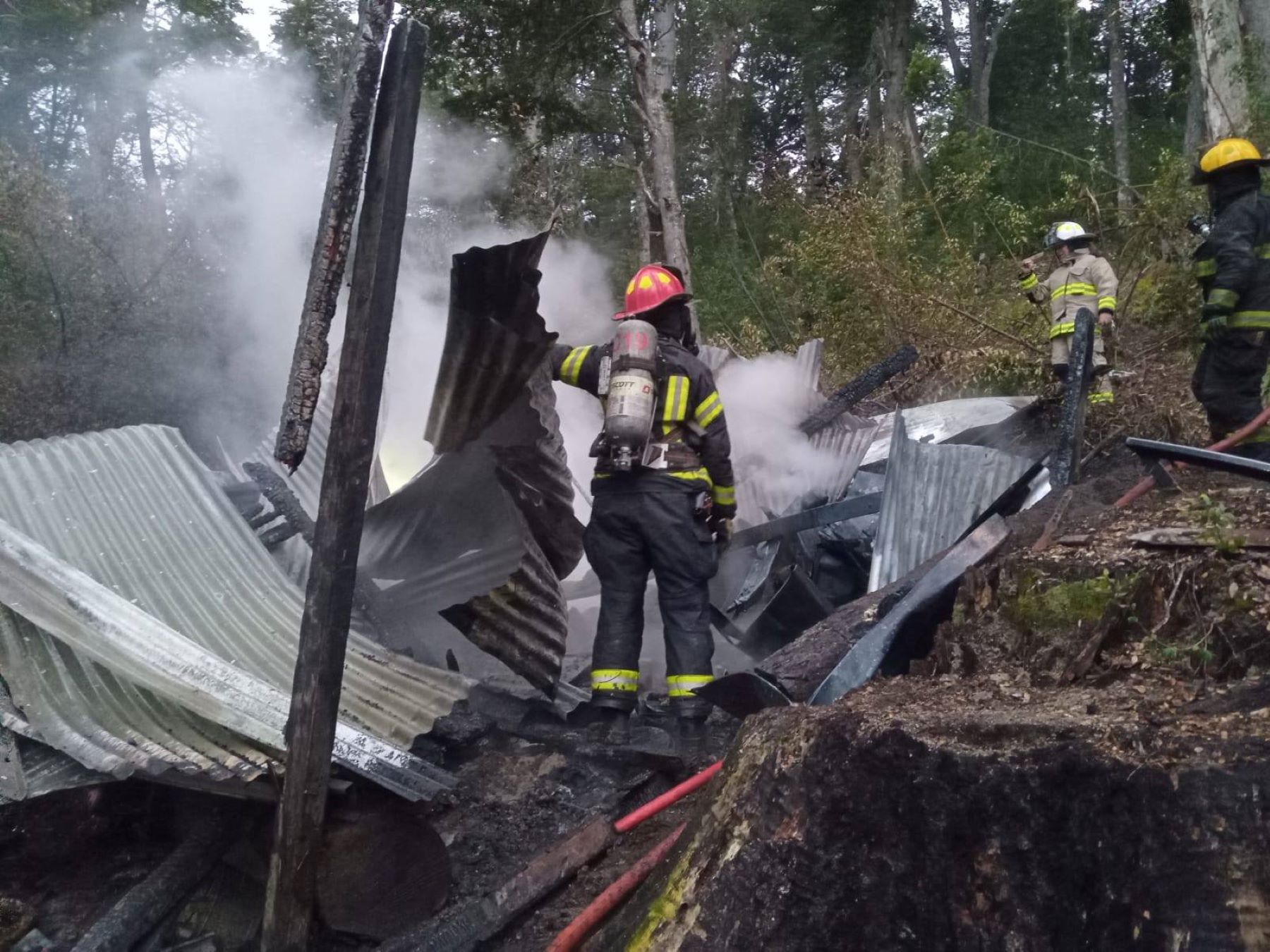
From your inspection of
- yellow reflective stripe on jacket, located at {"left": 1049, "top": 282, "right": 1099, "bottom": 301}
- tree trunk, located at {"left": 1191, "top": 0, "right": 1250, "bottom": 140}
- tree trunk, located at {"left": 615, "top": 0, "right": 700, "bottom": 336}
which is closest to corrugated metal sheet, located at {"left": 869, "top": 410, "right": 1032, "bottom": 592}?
yellow reflective stripe on jacket, located at {"left": 1049, "top": 282, "right": 1099, "bottom": 301}

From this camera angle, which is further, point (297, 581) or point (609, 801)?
point (297, 581)

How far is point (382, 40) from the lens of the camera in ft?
7.68

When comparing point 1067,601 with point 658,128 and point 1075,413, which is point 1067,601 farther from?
point 658,128

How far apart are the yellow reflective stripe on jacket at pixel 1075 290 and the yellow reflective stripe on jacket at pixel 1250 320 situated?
1.85 m

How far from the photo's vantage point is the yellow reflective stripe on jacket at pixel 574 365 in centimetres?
425

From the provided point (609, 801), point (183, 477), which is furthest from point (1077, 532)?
point (183, 477)

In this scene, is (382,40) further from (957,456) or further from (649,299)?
(957,456)

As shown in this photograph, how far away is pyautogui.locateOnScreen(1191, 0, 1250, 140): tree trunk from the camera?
28.6 feet

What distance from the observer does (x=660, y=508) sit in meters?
4.13

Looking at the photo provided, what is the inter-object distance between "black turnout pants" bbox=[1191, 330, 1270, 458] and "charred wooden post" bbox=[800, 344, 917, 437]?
71.3 inches

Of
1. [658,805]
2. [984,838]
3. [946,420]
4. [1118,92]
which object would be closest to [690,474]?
[658,805]

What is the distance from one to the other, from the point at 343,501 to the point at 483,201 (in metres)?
10.4

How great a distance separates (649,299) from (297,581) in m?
2.11

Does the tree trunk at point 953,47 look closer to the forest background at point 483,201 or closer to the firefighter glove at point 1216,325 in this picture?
the forest background at point 483,201
